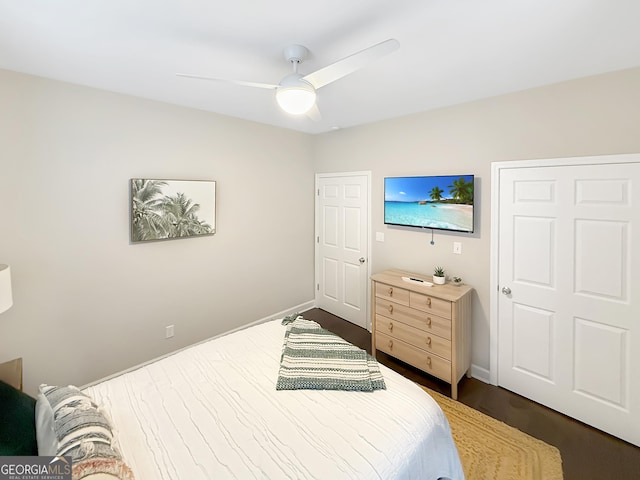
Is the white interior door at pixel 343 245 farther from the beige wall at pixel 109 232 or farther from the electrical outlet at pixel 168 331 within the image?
the electrical outlet at pixel 168 331

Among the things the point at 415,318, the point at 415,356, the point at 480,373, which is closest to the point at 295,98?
the point at 415,318

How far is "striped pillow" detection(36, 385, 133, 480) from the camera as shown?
1.02 meters

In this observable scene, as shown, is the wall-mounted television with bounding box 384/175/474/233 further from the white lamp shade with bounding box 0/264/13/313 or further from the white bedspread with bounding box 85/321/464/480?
the white lamp shade with bounding box 0/264/13/313

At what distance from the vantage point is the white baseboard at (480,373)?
271cm

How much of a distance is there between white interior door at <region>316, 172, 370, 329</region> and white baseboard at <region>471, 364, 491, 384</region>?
51.2 inches

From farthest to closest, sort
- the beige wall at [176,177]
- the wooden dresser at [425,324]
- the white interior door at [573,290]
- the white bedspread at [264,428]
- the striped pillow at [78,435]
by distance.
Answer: the wooden dresser at [425,324]
the beige wall at [176,177]
the white interior door at [573,290]
the white bedspread at [264,428]
the striped pillow at [78,435]

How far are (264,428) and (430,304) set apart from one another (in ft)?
5.86

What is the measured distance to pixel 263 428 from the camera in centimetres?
137

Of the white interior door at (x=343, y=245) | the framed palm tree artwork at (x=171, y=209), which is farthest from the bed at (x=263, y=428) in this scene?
the white interior door at (x=343, y=245)

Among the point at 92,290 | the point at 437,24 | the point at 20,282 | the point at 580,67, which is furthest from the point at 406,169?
the point at 20,282

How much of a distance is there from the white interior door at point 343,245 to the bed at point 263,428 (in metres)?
2.05

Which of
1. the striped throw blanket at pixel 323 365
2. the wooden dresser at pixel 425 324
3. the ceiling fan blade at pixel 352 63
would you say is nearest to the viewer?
the ceiling fan blade at pixel 352 63

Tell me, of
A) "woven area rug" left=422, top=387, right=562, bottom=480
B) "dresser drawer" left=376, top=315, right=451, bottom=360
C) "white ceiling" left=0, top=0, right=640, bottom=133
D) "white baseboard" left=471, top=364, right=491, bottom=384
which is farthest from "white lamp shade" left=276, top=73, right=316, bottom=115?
"white baseboard" left=471, top=364, right=491, bottom=384

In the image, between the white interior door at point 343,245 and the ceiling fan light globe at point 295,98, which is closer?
the ceiling fan light globe at point 295,98
